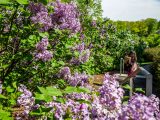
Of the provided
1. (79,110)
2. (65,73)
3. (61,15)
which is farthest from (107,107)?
(65,73)

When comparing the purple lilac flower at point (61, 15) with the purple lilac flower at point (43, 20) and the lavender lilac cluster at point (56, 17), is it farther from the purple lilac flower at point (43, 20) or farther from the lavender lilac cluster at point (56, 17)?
the purple lilac flower at point (43, 20)

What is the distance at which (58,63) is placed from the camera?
600 centimetres

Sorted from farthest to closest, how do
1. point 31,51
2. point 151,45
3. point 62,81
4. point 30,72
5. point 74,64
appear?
point 151,45, point 74,64, point 30,72, point 62,81, point 31,51

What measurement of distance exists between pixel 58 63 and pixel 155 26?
4281cm

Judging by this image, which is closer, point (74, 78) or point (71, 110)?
point (71, 110)

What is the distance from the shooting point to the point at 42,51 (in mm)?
5242

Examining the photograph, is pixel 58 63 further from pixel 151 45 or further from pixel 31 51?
pixel 151 45

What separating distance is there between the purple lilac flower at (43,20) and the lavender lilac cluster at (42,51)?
233mm

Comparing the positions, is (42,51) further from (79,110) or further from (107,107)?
(107,107)

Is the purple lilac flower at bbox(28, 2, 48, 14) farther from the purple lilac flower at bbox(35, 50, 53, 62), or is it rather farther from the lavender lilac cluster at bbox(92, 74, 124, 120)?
the lavender lilac cluster at bbox(92, 74, 124, 120)

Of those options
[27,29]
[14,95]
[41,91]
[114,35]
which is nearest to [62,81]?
[27,29]

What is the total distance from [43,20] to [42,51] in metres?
0.39

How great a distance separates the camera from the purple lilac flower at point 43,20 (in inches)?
199

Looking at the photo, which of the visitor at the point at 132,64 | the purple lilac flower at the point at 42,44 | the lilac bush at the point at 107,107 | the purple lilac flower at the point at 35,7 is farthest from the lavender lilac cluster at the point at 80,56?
the visitor at the point at 132,64
